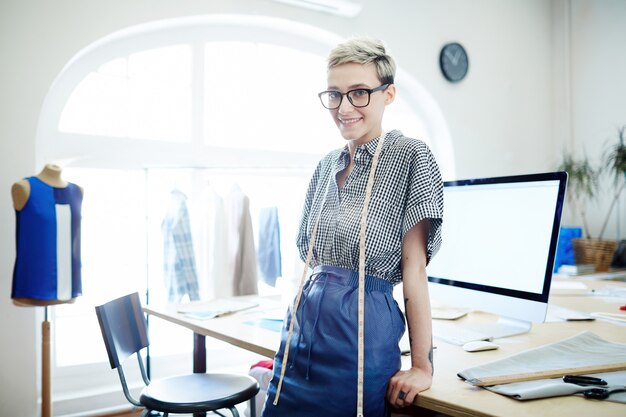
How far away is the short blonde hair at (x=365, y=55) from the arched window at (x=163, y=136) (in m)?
2.39

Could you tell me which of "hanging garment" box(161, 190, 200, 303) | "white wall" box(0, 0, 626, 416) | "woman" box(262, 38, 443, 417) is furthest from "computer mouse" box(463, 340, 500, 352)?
"white wall" box(0, 0, 626, 416)

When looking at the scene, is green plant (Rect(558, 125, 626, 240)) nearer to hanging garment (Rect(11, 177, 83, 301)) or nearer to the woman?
the woman

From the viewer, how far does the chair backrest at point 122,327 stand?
1.81 metres

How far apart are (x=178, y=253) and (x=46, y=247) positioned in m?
0.98

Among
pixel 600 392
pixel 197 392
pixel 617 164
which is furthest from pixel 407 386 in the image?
pixel 617 164

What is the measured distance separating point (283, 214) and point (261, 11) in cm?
148

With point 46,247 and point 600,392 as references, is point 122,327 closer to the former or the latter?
point 46,247

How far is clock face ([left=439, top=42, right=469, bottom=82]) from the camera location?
4.71 metres

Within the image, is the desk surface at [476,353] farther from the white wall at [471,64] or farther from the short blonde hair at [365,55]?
the white wall at [471,64]

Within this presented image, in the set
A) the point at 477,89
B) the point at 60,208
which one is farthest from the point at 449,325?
the point at 477,89

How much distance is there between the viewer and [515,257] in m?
1.67

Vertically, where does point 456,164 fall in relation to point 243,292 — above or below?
above

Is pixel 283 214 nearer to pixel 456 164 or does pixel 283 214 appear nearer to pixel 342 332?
pixel 456 164

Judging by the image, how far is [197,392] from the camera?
6.03 feet
